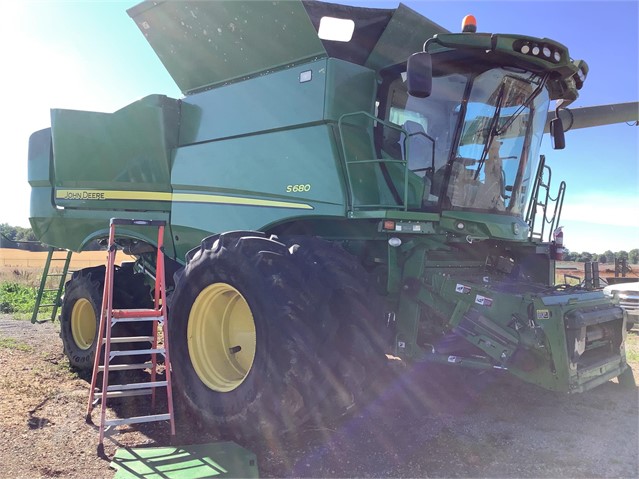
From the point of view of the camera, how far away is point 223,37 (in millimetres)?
4645

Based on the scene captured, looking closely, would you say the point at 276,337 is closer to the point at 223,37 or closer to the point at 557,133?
the point at 223,37

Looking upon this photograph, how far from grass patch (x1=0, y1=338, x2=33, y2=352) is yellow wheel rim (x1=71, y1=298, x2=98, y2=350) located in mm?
1378

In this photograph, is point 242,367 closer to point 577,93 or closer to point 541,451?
point 541,451

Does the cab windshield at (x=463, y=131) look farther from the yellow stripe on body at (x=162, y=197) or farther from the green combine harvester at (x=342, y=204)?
the yellow stripe on body at (x=162, y=197)

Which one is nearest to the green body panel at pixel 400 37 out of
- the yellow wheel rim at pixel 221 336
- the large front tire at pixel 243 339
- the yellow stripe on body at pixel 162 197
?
the yellow stripe on body at pixel 162 197

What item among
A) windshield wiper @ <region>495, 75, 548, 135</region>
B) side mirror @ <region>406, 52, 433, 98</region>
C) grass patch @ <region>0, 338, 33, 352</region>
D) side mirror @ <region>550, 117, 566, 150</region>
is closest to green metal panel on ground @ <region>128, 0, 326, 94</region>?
side mirror @ <region>406, 52, 433, 98</region>

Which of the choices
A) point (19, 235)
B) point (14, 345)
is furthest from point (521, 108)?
point (19, 235)

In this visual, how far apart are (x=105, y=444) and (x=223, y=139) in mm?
2760

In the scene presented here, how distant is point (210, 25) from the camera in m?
4.66

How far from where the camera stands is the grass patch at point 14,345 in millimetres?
6785

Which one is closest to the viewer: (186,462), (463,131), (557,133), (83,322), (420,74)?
(186,462)

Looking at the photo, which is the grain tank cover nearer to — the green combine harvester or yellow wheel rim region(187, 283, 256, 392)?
Answer: the green combine harvester

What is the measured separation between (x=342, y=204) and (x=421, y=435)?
1.83m

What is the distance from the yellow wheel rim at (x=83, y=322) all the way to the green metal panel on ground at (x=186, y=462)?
281cm
